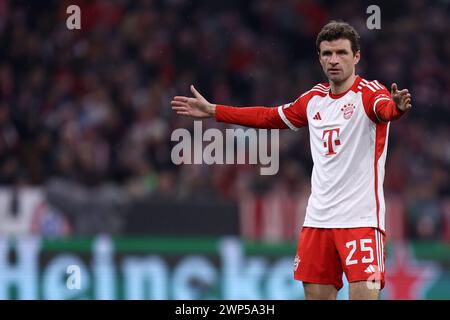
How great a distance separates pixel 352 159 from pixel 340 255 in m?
0.51

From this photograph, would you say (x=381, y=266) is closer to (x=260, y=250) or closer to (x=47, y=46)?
(x=260, y=250)

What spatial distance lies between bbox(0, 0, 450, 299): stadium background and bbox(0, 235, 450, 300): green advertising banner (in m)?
0.01

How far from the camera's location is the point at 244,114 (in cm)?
627

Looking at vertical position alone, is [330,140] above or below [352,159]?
above

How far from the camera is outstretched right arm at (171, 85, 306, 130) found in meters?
6.23

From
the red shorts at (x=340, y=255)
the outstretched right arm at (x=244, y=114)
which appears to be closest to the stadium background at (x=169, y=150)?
the outstretched right arm at (x=244, y=114)

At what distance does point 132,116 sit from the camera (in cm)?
1212

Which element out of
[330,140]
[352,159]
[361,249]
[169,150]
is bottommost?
[361,249]

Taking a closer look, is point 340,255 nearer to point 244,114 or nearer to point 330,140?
point 330,140

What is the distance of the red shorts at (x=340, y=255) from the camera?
5.68m

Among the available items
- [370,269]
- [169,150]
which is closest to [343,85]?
[370,269]

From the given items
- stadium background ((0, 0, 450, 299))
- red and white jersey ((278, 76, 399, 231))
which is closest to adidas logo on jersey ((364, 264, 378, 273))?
red and white jersey ((278, 76, 399, 231))
